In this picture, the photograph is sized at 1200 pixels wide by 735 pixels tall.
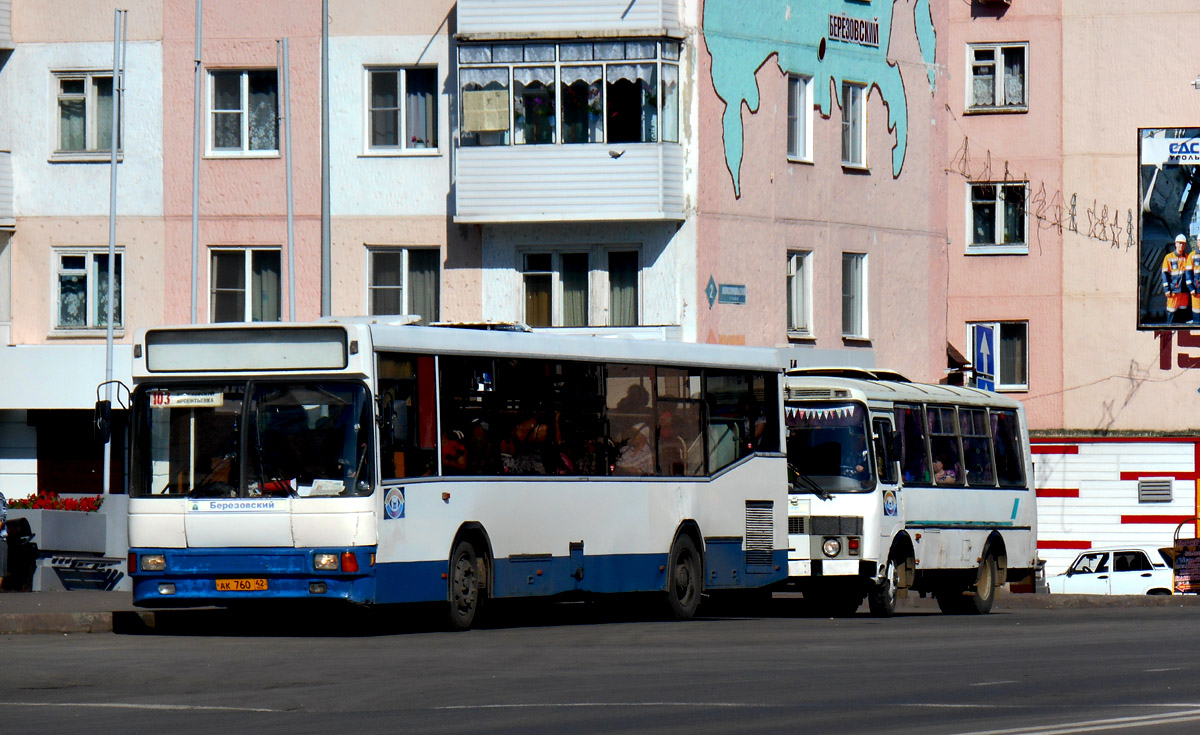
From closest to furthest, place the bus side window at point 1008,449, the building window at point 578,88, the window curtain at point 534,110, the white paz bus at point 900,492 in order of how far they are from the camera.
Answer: the white paz bus at point 900,492 → the bus side window at point 1008,449 → the building window at point 578,88 → the window curtain at point 534,110

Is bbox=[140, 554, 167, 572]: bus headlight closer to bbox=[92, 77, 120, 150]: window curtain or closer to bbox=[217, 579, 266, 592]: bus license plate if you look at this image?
bbox=[217, 579, 266, 592]: bus license plate

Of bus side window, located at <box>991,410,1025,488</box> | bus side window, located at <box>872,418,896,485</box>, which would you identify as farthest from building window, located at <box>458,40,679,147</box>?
bus side window, located at <box>872,418,896,485</box>

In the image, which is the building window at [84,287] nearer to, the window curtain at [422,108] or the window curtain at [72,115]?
the window curtain at [72,115]

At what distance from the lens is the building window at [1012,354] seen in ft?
150

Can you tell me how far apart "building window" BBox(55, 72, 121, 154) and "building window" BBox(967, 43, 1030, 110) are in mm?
19601

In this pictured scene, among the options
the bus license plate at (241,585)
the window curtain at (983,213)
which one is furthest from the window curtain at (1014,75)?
the bus license plate at (241,585)

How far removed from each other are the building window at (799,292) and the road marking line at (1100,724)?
2421cm

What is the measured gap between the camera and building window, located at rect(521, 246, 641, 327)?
33844 mm

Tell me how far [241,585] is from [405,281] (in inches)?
639

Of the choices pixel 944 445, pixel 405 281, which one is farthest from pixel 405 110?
pixel 944 445

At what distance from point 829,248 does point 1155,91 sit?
11695 millimetres

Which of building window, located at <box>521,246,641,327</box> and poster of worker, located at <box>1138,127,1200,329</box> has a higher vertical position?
poster of worker, located at <box>1138,127,1200,329</box>

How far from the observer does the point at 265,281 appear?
3434 centimetres

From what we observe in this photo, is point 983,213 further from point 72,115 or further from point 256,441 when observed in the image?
point 256,441
